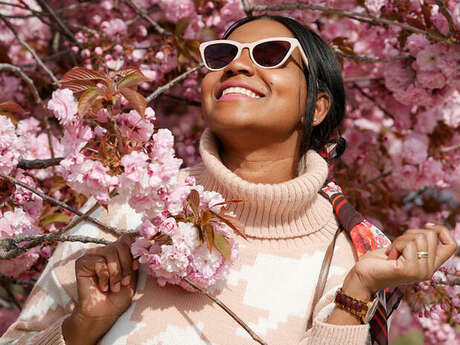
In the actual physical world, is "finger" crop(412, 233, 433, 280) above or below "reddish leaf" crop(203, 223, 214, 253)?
below

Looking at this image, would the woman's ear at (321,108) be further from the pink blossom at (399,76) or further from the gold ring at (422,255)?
the pink blossom at (399,76)

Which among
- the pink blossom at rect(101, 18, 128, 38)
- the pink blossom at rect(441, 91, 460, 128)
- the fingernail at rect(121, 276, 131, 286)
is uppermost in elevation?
the pink blossom at rect(101, 18, 128, 38)

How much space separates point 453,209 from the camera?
3.66 meters

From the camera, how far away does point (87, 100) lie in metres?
0.96

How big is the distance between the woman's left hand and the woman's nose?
731 millimetres

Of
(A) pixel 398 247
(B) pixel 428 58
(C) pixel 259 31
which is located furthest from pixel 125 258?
(B) pixel 428 58

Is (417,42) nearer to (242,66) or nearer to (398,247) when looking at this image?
(242,66)

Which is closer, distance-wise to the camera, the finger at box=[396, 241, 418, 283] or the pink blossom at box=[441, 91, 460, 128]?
the finger at box=[396, 241, 418, 283]

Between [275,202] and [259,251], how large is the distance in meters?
0.17

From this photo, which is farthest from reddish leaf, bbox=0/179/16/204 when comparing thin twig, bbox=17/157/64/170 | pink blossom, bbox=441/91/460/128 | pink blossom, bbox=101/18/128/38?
pink blossom, bbox=441/91/460/128

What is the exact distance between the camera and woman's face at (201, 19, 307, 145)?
150 centimetres

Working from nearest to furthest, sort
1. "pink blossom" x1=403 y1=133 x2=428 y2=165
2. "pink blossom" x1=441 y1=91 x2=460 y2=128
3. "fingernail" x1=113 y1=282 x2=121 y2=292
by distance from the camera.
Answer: "fingernail" x1=113 y1=282 x2=121 y2=292, "pink blossom" x1=403 y1=133 x2=428 y2=165, "pink blossom" x1=441 y1=91 x2=460 y2=128

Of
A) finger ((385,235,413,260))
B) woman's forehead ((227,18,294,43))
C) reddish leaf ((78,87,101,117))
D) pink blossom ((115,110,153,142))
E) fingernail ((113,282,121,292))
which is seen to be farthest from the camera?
woman's forehead ((227,18,294,43))

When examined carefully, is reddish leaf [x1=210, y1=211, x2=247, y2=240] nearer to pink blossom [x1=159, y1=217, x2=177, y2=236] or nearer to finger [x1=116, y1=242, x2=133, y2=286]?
pink blossom [x1=159, y1=217, x2=177, y2=236]
